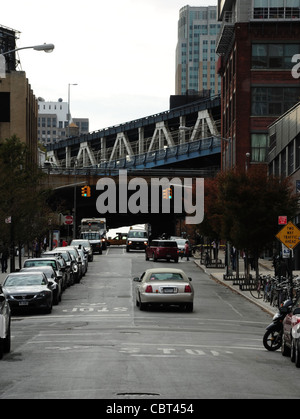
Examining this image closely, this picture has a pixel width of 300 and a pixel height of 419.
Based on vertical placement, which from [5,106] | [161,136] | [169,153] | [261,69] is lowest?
[169,153]

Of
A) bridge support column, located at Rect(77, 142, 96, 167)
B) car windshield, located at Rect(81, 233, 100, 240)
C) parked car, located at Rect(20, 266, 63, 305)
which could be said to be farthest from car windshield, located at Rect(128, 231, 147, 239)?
bridge support column, located at Rect(77, 142, 96, 167)

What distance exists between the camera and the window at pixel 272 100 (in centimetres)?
7719

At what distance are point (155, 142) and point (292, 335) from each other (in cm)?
11498

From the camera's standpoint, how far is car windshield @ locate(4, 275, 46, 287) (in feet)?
97.0

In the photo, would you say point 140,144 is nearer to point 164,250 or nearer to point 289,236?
point 164,250

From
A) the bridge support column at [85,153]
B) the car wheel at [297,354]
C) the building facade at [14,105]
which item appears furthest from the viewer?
the bridge support column at [85,153]

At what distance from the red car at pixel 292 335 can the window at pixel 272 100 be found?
2373 inches

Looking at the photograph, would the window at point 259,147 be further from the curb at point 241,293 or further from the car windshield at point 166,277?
the car windshield at point 166,277

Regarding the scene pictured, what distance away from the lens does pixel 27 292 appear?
1128 inches

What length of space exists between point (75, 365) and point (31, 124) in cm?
8069

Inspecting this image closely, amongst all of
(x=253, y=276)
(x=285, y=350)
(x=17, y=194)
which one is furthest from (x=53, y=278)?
(x=253, y=276)

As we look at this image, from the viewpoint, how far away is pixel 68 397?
11.9 meters

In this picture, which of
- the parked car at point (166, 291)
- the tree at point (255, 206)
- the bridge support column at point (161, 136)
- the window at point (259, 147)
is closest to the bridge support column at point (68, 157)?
the bridge support column at point (161, 136)

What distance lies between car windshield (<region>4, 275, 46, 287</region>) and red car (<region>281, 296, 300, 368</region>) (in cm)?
1303
